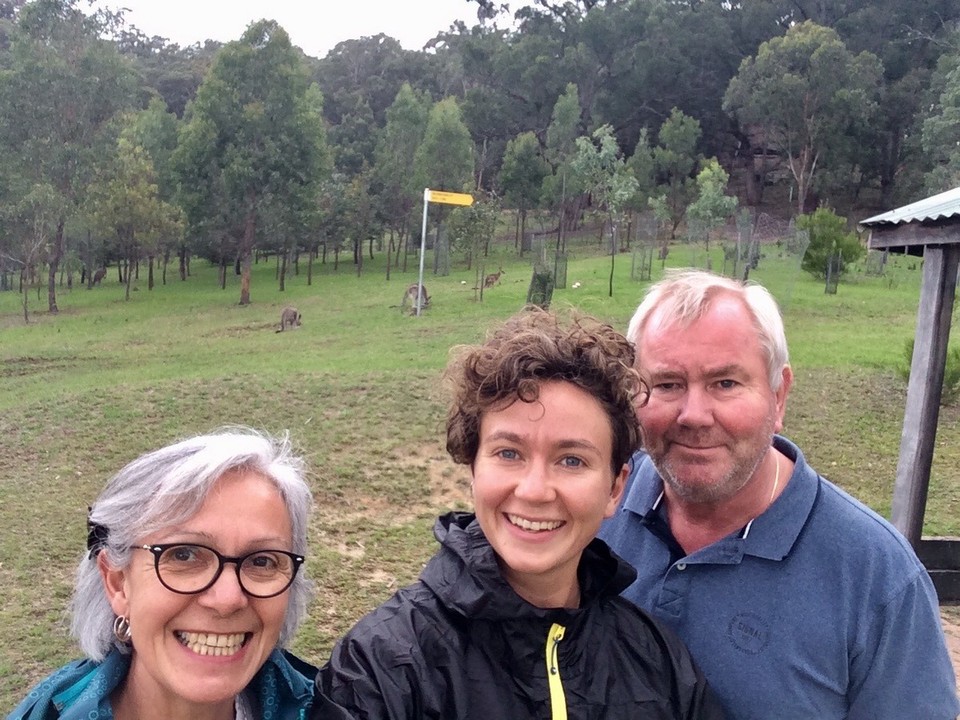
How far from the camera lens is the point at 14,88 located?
2148cm

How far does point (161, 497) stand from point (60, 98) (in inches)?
964

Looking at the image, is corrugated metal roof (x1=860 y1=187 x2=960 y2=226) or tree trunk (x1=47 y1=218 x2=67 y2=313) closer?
corrugated metal roof (x1=860 y1=187 x2=960 y2=226)

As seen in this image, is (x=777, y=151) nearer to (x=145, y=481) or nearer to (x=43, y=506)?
(x=43, y=506)

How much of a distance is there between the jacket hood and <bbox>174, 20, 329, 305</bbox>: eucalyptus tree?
22.2 meters

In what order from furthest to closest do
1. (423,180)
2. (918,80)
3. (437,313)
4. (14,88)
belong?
(918,80) < (423,180) < (14,88) < (437,313)

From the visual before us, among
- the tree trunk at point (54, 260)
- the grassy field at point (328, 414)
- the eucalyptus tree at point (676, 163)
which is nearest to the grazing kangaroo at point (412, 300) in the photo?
the grassy field at point (328, 414)

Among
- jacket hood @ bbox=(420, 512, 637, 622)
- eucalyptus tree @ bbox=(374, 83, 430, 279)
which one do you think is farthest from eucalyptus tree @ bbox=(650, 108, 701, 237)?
jacket hood @ bbox=(420, 512, 637, 622)

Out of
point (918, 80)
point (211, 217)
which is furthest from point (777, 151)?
point (211, 217)

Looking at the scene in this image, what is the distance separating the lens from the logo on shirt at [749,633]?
1770 millimetres

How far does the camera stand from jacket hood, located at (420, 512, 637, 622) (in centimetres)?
154

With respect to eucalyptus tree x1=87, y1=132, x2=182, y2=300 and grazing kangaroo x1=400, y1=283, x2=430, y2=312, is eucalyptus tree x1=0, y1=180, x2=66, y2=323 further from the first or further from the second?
grazing kangaroo x1=400, y1=283, x2=430, y2=312

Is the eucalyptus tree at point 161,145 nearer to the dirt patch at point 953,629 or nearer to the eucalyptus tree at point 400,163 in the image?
Answer: the eucalyptus tree at point 400,163

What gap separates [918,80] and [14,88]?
121 ft

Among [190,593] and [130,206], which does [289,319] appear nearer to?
[130,206]
